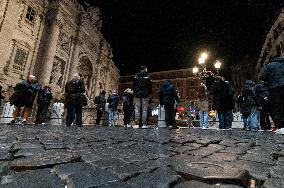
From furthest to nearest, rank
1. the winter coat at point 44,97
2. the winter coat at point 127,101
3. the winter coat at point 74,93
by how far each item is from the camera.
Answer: the winter coat at point 44,97 → the winter coat at point 127,101 → the winter coat at point 74,93

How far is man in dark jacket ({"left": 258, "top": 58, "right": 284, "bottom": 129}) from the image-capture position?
17.4 feet

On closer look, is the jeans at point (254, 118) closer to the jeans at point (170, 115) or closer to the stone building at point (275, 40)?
the jeans at point (170, 115)

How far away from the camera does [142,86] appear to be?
840 cm

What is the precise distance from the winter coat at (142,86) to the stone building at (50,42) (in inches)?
483

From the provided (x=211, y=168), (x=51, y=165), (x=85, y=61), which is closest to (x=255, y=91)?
(x=211, y=168)

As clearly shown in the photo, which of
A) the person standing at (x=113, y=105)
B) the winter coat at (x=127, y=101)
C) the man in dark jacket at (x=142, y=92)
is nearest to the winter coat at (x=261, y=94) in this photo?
the man in dark jacket at (x=142, y=92)

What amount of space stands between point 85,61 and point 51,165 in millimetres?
28416

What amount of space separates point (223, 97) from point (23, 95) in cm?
708

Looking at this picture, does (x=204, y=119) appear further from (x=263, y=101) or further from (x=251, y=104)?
(x=263, y=101)

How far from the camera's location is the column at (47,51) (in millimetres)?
19922

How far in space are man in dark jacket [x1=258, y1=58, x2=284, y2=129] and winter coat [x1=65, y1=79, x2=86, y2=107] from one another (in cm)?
539

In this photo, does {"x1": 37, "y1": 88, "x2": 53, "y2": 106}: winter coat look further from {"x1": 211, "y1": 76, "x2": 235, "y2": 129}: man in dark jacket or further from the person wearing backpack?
the person wearing backpack

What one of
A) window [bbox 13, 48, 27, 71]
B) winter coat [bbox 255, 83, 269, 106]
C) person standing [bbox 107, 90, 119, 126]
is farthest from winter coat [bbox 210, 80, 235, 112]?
window [bbox 13, 48, 27, 71]

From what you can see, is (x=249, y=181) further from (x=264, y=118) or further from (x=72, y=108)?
(x=264, y=118)
